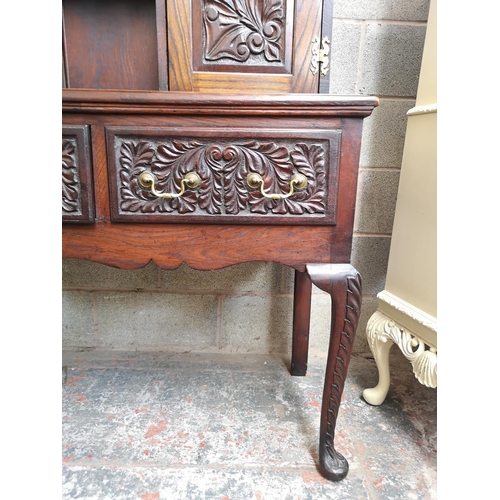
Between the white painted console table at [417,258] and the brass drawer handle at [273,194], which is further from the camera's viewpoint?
the white painted console table at [417,258]

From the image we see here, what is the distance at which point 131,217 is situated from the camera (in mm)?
656

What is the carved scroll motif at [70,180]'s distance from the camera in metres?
0.63

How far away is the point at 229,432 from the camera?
34.0 inches

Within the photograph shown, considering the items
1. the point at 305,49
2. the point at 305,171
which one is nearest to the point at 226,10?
the point at 305,49

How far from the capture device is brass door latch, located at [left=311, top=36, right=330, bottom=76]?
0.75 meters

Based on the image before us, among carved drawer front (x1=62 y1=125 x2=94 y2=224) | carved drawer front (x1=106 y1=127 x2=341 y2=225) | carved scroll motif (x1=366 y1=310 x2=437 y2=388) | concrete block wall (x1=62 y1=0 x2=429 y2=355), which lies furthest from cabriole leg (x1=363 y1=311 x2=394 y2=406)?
carved drawer front (x1=62 y1=125 x2=94 y2=224)

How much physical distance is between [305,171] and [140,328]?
87 centimetres

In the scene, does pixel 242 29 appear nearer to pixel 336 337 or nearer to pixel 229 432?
pixel 336 337

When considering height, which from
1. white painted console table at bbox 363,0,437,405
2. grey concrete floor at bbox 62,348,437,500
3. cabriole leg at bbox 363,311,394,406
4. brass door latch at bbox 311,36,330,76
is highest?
brass door latch at bbox 311,36,330,76

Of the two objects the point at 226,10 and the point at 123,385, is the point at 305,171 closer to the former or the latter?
the point at 226,10

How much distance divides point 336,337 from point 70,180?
0.58 metres

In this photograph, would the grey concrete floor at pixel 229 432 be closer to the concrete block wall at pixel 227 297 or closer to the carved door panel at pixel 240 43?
the concrete block wall at pixel 227 297

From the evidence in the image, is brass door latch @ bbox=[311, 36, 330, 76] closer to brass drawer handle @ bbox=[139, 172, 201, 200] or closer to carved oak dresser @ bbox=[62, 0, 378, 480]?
carved oak dresser @ bbox=[62, 0, 378, 480]

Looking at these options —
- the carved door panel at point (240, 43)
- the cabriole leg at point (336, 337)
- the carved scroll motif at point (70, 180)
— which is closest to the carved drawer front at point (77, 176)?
the carved scroll motif at point (70, 180)
